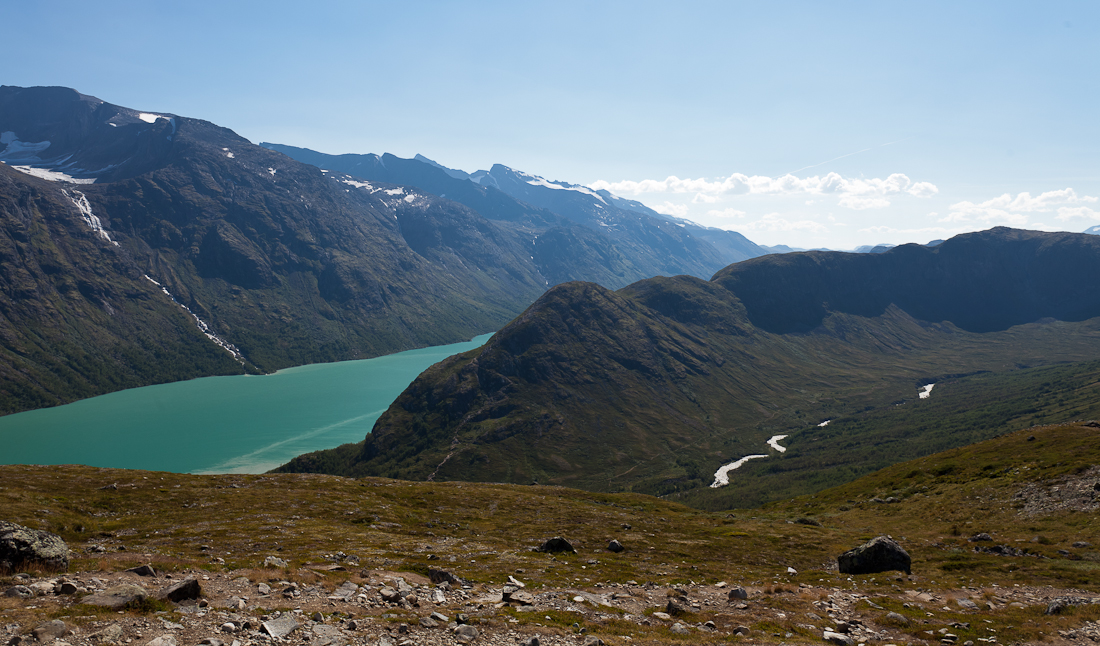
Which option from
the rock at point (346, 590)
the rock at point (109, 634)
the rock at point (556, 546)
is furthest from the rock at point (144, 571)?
the rock at point (556, 546)

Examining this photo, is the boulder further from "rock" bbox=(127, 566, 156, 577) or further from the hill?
"rock" bbox=(127, 566, 156, 577)

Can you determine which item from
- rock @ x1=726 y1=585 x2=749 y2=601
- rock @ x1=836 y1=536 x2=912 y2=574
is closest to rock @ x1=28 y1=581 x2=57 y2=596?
rock @ x1=726 y1=585 x2=749 y2=601

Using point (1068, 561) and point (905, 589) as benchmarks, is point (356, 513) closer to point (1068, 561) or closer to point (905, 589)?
point (905, 589)

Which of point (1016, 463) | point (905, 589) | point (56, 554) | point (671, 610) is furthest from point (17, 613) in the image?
point (1016, 463)

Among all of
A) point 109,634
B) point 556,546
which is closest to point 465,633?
point 109,634

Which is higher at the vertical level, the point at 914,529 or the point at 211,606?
the point at 211,606
